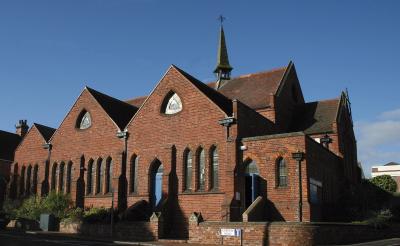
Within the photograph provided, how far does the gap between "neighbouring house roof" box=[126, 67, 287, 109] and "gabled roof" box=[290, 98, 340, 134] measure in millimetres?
3591

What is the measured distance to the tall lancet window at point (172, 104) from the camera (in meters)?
31.6

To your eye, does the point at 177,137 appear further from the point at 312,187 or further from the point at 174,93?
the point at 312,187

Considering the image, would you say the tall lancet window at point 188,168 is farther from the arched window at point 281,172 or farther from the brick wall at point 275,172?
the arched window at point 281,172

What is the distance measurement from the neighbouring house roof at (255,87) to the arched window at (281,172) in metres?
9.77

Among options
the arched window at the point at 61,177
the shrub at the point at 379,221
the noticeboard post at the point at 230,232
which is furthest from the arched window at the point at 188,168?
the arched window at the point at 61,177

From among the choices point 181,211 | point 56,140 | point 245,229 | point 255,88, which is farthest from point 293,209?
point 56,140

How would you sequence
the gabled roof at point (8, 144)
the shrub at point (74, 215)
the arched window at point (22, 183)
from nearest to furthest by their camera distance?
the shrub at point (74, 215) < the arched window at point (22, 183) < the gabled roof at point (8, 144)

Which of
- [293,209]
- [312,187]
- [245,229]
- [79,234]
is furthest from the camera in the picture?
[79,234]

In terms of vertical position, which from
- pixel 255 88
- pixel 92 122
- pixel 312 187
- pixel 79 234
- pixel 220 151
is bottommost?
pixel 79 234

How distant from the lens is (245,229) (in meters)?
21.7

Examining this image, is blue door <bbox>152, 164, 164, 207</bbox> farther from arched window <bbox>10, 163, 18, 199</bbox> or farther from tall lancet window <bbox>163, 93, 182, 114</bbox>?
arched window <bbox>10, 163, 18, 199</bbox>

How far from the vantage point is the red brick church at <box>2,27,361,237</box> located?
26.1 m

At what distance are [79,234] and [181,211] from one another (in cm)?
652

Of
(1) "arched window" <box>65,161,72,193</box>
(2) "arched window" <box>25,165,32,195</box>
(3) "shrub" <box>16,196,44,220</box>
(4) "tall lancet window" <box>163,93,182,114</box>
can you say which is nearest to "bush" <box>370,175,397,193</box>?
(4) "tall lancet window" <box>163,93,182,114</box>
